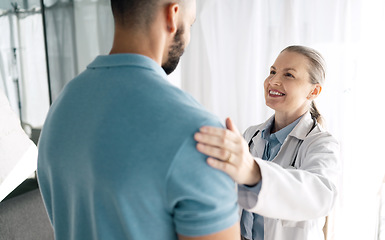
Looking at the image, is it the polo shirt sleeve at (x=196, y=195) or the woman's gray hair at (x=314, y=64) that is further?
the woman's gray hair at (x=314, y=64)

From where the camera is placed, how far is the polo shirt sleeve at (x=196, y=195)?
544 mm

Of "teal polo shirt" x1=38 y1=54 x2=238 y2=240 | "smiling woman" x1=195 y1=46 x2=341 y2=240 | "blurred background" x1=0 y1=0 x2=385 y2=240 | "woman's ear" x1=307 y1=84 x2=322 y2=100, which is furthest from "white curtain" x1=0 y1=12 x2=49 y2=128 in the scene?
"woman's ear" x1=307 y1=84 x2=322 y2=100

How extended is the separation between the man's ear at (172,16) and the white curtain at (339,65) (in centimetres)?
191

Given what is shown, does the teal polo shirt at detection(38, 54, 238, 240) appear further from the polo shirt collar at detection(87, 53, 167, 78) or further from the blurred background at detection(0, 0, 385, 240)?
the blurred background at detection(0, 0, 385, 240)

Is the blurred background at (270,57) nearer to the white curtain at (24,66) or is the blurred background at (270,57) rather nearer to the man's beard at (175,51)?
the white curtain at (24,66)

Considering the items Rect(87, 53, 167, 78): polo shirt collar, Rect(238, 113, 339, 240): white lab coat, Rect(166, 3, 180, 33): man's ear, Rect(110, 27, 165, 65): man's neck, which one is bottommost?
Rect(238, 113, 339, 240): white lab coat

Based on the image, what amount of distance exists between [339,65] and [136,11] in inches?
78.1

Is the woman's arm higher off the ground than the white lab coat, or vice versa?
the woman's arm

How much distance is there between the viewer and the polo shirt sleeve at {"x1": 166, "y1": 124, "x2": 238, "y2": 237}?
544mm

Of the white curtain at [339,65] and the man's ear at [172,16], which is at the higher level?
the man's ear at [172,16]

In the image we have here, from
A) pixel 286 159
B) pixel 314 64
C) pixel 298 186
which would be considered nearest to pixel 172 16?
pixel 298 186

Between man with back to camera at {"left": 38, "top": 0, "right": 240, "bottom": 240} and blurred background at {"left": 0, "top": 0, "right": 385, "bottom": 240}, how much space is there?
145 cm

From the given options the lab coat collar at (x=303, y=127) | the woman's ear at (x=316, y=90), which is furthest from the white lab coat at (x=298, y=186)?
the woman's ear at (x=316, y=90)

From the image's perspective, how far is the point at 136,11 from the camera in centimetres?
67
